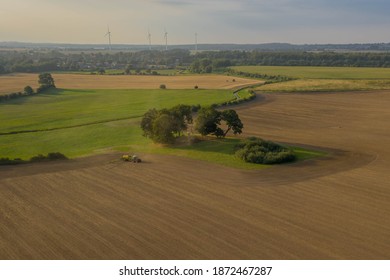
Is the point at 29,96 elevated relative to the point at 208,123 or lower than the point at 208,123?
lower

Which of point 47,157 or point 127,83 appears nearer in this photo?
point 47,157

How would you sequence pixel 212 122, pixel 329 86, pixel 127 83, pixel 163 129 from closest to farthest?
1. pixel 163 129
2. pixel 212 122
3. pixel 329 86
4. pixel 127 83

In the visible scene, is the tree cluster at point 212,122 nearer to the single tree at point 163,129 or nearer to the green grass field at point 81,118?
the single tree at point 163,129

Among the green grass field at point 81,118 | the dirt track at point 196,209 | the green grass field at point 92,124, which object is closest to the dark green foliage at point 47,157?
the dirt track at point 196,209

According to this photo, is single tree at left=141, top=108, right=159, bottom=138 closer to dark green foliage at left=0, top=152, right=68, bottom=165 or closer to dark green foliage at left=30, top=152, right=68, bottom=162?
dark green foliage at left=0, top=152, right=68, bottom=165

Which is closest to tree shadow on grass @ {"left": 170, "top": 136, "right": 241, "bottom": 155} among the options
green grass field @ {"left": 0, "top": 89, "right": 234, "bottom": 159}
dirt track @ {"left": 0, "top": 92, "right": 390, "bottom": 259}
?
dirt track @ {"left": 0, "top": 92, "right": 390, "bottom": 259}

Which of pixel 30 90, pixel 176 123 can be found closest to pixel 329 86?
pixel 176 123

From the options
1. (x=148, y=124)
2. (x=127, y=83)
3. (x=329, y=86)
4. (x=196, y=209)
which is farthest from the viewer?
(x=127, y=83)

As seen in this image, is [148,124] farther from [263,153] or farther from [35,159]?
[263,153]
